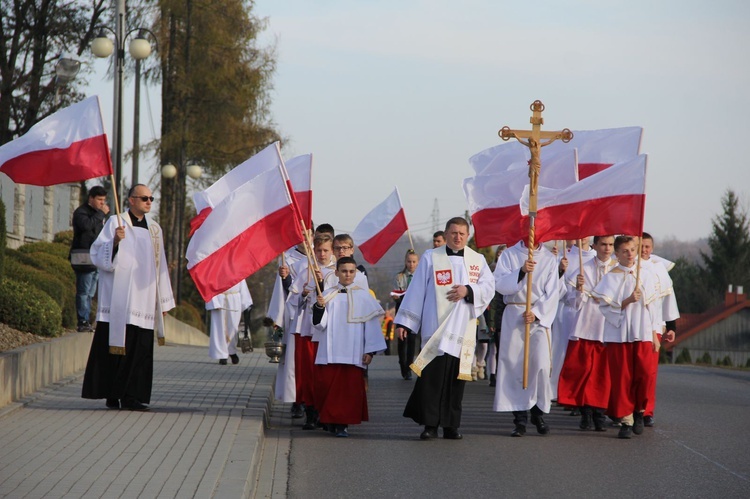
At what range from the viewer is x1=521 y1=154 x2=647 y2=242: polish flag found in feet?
37.1

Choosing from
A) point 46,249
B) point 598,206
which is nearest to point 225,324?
point 46,249

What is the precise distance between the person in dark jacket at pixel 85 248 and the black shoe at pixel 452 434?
7051 millimetres

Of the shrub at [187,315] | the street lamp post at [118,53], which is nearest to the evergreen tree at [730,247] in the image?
the shrub at [187,315]

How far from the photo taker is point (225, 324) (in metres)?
18.9

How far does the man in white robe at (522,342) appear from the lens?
11.1m

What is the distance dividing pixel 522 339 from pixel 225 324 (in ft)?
27.9

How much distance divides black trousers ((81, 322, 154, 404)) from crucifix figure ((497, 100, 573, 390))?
3.74m

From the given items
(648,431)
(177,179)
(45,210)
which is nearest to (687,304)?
(177,179)

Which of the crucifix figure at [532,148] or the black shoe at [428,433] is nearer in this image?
the black shoe at [428,433]

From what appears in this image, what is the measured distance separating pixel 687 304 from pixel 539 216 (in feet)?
270

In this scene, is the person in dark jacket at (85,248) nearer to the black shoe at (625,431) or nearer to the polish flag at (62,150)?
the polish flag at (62,150)

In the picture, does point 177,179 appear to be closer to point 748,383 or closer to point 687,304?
point 748,383

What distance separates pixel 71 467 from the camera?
7734 mm

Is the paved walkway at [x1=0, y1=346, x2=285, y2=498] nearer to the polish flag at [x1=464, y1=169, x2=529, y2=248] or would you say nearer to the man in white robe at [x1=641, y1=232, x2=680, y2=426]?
the polish flag at [x1=464, y1=169, x2=529, y2=248]
